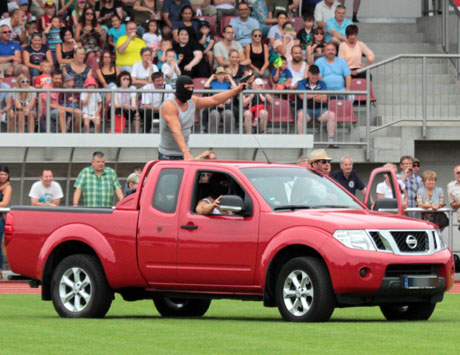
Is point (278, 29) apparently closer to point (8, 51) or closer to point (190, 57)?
point (190, 57)

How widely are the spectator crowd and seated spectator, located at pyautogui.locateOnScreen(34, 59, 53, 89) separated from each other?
26mm

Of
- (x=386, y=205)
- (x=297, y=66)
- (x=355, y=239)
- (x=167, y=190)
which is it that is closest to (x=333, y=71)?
(x=297, y=66)

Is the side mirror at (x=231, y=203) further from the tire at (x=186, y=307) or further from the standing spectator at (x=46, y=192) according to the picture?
the standing spectator at (x=46, y=192)

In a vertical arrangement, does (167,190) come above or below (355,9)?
below

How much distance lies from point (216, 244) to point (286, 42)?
1447 cm

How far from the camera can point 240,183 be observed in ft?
46.1

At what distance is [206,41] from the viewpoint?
27969 millimetres

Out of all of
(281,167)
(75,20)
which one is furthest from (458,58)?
(281,167)

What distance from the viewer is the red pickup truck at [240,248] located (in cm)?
1327

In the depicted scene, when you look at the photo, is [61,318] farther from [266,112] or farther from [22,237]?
[266,112]

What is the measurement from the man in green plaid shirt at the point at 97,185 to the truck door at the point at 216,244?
8150 mm

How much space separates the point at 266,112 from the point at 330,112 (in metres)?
1.19

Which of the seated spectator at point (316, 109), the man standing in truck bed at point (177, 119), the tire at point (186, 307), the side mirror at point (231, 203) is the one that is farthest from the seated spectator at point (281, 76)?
the side mirror at point (231, 203)

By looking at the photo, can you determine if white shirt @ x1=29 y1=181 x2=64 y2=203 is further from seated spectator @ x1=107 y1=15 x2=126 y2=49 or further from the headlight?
the headlight
